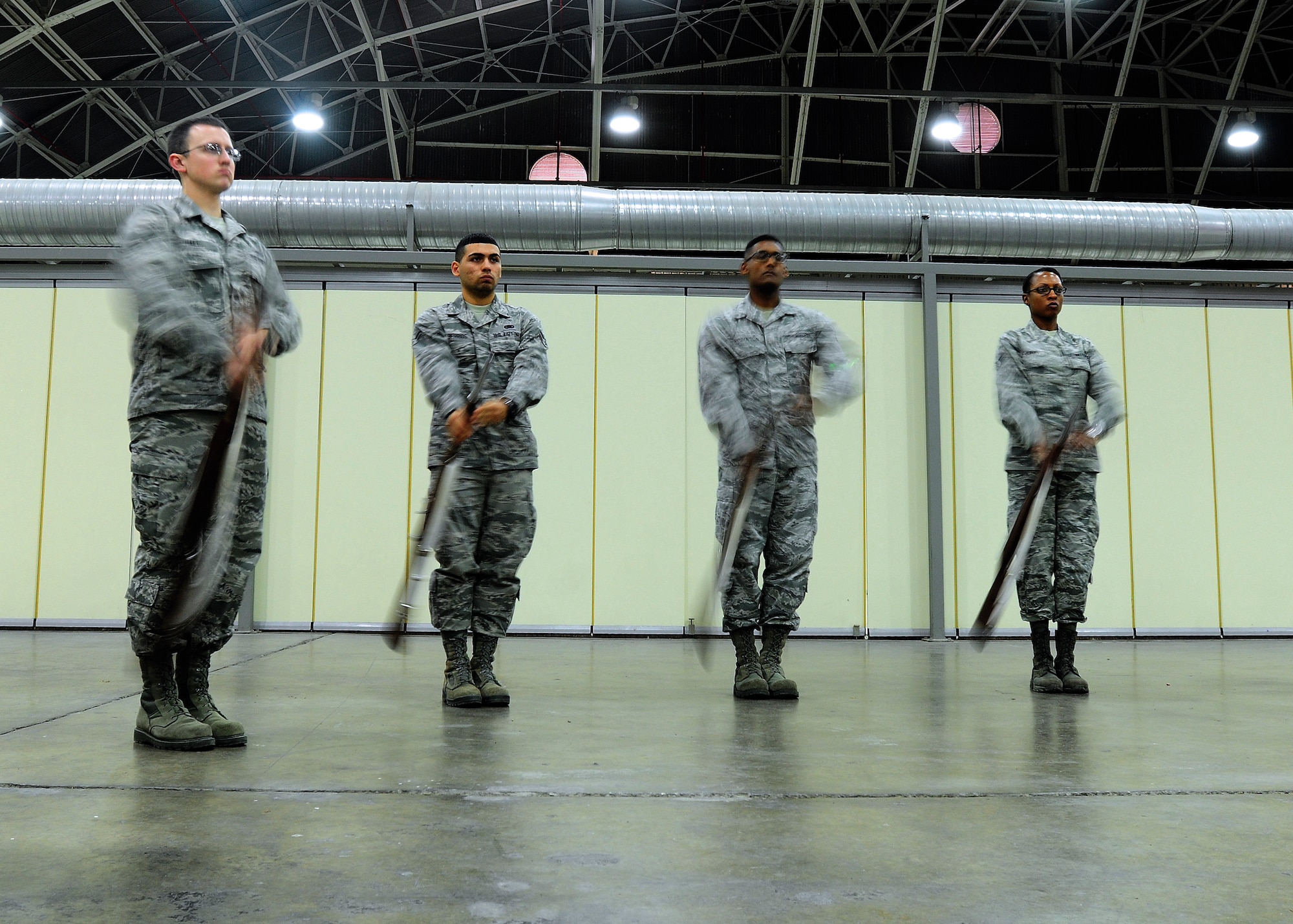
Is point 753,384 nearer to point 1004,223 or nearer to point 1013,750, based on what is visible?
point 1013,750

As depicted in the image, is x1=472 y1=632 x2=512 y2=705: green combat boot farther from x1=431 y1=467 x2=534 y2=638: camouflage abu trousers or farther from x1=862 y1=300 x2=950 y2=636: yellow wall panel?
x1=862 y1=300 x2=950 y2=636: yellow wall panel

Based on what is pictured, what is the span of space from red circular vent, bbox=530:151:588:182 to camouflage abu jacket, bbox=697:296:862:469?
1237 cm

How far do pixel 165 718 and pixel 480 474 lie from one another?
1366 mm

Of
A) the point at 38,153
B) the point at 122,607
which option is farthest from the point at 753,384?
the point at 38,153

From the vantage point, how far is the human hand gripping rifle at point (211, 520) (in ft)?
8.75

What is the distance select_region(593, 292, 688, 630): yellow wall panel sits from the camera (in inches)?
279

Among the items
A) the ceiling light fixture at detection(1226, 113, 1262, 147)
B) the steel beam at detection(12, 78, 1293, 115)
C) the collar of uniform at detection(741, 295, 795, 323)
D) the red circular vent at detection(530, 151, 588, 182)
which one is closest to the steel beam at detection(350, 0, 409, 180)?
the steel beam at detection(12, 78, 1293, 115)

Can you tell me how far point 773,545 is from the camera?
3973mm

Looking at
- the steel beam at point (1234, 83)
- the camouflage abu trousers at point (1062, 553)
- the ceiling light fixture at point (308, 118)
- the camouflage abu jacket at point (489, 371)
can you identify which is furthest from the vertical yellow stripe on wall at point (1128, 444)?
the ceiling light fixture at point (308, 118)

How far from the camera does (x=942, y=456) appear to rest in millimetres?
7266

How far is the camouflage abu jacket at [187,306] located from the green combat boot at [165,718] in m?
0.71

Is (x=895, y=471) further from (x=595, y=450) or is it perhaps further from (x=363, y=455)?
(x=363, y=455)

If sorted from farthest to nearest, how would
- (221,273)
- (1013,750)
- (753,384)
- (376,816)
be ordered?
(753,384) → (221,273) → (1013,750) → (376,816)

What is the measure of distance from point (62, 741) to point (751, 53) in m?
16.5
